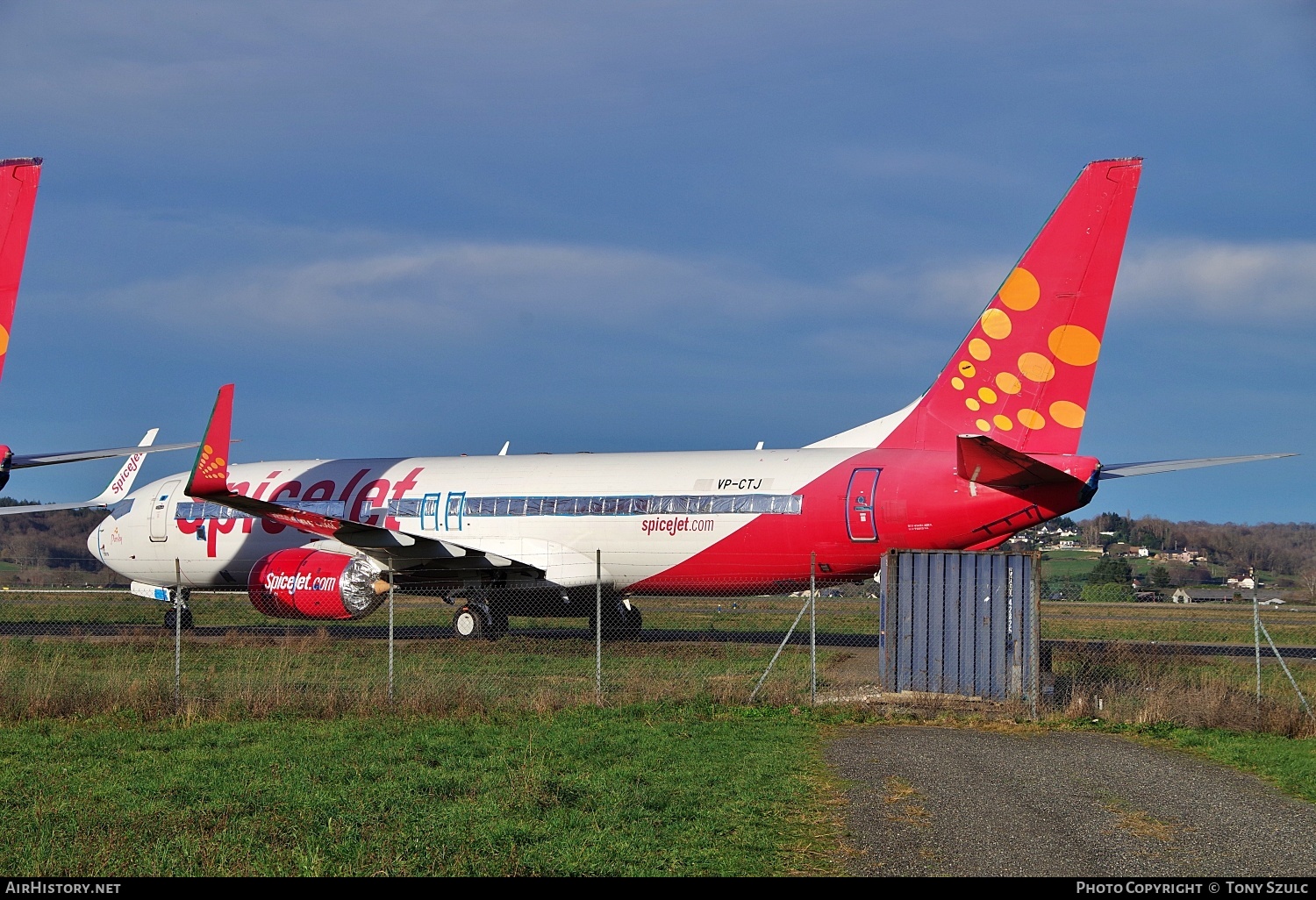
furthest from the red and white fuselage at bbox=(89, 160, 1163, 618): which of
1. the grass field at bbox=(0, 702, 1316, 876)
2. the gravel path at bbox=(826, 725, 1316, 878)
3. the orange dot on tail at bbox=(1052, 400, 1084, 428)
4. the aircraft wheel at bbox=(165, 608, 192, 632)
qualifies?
the gravel path at bbox=(826, 725, 1316, 878)

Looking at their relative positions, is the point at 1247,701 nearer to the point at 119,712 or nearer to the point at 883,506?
the point at 883,506

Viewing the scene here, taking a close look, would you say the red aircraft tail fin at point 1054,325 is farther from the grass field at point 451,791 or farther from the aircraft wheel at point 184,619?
the aircraft wheel at point 184,619

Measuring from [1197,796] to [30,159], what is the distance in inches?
433

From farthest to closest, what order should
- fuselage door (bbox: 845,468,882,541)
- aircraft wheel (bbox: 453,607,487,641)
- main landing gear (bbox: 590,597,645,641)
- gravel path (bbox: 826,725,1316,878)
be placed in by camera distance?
main landing gear (bbox: 590,597,645,641)
aircraft wheel (bbox: 453,607,487,641)
fuselage door (bbox: 845,468,882,541)
gravel path (bbox: 826,725,1316,878)

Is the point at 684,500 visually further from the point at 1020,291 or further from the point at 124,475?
the point at 124,475

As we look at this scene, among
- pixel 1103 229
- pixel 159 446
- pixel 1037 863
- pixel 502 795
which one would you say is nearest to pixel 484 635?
pixel 159 446

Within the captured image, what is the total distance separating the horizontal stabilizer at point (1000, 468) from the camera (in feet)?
57.8

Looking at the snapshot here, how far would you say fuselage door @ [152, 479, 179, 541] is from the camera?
94.9 ft

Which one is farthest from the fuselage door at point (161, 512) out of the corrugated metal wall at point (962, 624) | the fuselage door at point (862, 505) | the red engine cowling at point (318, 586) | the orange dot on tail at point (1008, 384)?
the corrugated metal wall at point (962, 624)

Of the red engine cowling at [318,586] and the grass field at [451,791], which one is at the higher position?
the red engine cowling at [318,586]

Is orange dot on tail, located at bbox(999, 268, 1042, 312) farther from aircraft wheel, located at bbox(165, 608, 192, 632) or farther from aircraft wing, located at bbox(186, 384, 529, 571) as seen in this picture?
aircraft wheel, located at bbox(165, 608, 192, 632)

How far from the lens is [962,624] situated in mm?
14875

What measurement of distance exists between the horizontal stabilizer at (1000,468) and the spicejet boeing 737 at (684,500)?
48 millimetres

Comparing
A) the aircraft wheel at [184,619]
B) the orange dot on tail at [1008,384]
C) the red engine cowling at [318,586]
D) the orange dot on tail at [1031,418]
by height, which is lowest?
the aircraft wheel at [184,619]
